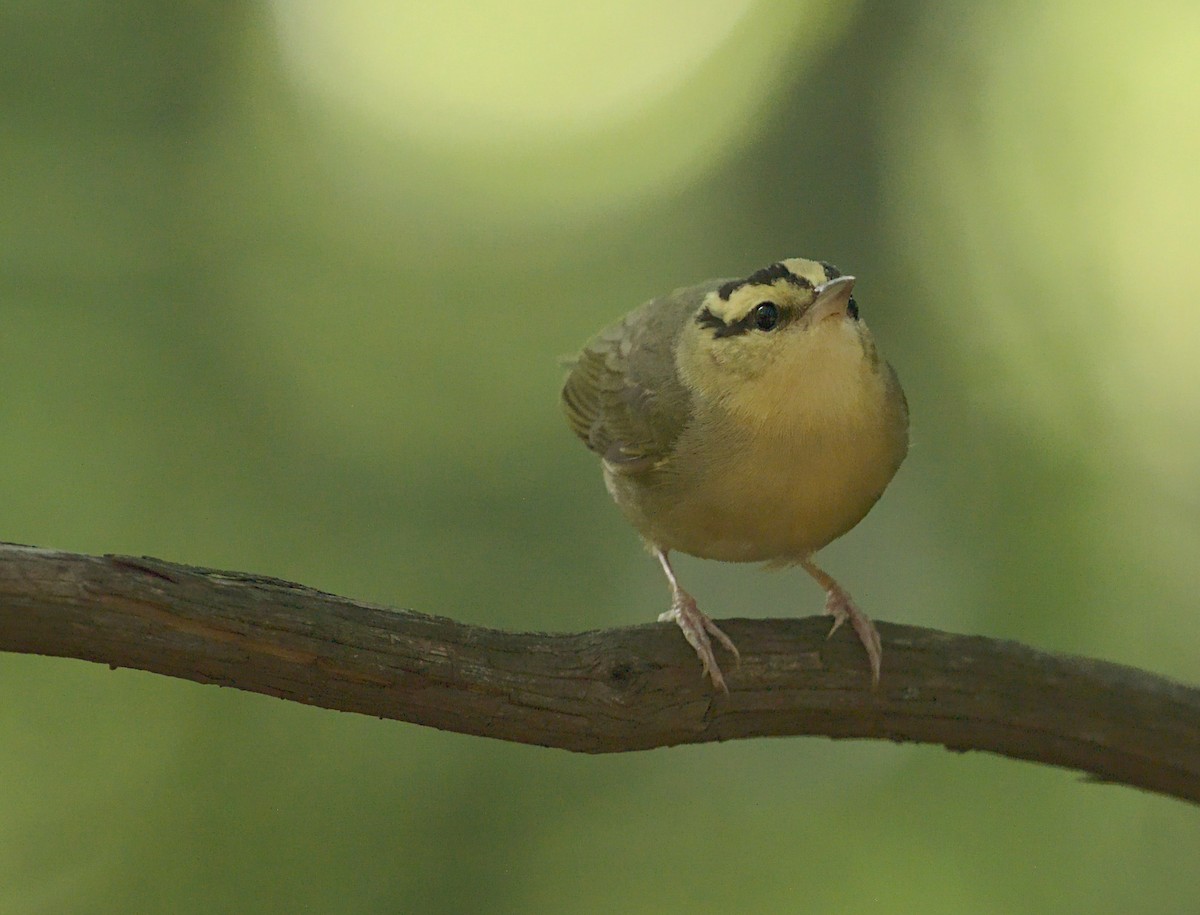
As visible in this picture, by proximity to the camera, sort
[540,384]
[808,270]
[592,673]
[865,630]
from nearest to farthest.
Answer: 1. [592,673]
2. [865,630]
3. [808,270]
4. [540,384]

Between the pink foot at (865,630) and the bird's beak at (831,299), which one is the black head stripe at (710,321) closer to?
the bird's beak at (831,299)

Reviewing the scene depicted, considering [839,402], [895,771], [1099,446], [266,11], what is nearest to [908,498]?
[1099,446]

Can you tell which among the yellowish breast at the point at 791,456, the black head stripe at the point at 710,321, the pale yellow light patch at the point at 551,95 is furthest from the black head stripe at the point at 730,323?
the pale yellow light patch at the point at 551,95

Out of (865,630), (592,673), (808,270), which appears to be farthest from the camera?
(808,270)

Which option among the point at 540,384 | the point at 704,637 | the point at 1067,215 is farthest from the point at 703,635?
the point at 1067,215

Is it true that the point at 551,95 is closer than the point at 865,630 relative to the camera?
No

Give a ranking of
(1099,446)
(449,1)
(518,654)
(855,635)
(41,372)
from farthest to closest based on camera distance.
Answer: (449,1) < (1099,446) < (41,372) < (855,635) < (518,654)

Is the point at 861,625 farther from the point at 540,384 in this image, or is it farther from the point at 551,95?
the point at 551,95

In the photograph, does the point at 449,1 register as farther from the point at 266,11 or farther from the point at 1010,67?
the point at 1010,67
